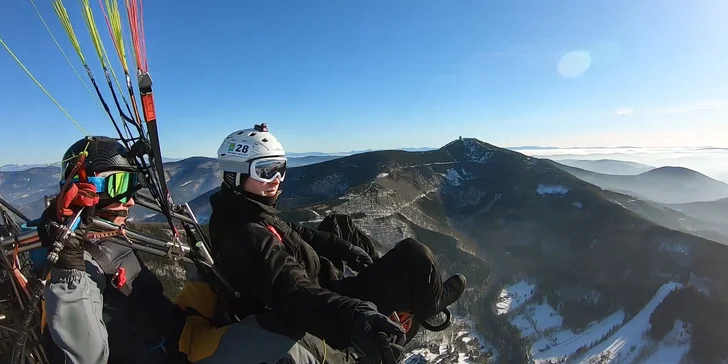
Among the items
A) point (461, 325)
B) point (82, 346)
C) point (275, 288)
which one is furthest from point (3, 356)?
point (461, 325)

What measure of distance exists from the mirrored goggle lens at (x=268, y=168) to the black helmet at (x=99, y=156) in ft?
4.99

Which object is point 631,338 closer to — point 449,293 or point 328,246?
point 328,246

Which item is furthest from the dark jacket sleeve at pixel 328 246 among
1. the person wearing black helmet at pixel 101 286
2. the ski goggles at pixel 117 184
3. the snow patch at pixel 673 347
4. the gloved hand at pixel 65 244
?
the snow patch at pixel 673 347

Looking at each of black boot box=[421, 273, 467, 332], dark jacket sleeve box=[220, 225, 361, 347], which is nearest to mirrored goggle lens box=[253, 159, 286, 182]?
dark jacket sleeve box=[220, 225, 361, 347]

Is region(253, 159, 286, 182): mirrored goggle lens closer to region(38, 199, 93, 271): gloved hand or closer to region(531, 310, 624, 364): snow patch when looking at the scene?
region(38, 199, 93, 271): gloved hand

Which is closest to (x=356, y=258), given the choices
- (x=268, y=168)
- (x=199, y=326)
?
(x=268, y=168)

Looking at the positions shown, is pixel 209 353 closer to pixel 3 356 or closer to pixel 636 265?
pixel 3 356

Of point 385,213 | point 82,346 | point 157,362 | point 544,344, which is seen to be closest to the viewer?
point 82,346

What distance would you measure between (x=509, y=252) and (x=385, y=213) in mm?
60717

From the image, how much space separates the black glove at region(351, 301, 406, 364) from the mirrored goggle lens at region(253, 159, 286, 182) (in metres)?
2.57

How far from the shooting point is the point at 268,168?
605 cm

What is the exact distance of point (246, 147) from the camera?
19.7ft

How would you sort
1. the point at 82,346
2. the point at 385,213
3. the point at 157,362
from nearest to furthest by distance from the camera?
the point at 82,346 < the point at 157,362 < the point at 385,213

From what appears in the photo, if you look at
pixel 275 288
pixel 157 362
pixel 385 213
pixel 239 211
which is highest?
pixel 239 211
